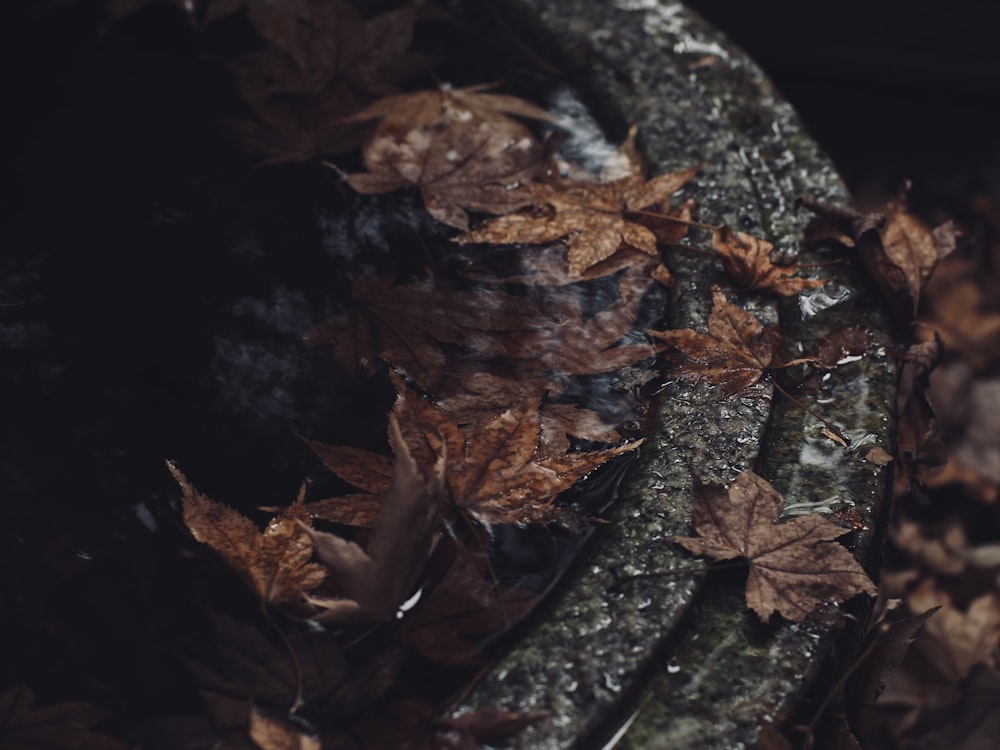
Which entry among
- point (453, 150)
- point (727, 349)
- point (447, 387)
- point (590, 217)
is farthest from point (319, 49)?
point (727, 349)

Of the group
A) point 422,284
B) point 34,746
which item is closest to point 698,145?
point 422,284

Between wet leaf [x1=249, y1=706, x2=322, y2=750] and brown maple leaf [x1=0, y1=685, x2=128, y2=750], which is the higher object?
wet leaf [x1=249, y1=706, x2=322, y2=750]

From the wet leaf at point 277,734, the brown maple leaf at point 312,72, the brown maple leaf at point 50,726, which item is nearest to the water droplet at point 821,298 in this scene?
the brown maple leaf at point 312,72

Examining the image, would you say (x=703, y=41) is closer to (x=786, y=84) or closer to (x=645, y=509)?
(x=645, y=509)

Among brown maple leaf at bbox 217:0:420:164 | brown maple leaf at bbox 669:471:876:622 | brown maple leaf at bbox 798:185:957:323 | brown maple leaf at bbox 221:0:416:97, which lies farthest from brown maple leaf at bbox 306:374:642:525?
brown maple leaf at bbox 221:0:416:97

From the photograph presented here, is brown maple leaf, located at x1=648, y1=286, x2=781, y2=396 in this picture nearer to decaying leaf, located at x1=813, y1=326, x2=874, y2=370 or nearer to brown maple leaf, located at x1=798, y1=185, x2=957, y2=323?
decaying leaf, located at x1=813, y1=326, x2=874, y2=370

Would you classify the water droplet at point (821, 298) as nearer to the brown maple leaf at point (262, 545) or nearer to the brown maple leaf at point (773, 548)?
the brown maple leaf at point (773, 548)

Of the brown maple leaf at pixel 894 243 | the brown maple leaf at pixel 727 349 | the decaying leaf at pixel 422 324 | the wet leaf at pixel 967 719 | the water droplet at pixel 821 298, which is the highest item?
the brown maple leaf at pixel 894 243
